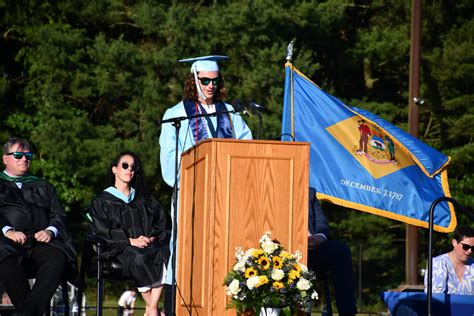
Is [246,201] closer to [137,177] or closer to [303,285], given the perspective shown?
[303,285]

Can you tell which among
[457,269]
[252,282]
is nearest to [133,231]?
[457,269]

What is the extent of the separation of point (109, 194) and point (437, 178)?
14.3 feet

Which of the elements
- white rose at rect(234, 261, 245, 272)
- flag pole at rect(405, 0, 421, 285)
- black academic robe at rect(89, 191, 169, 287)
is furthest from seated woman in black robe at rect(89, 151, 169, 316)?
flag pole at rect(405, 0, 421, 285)

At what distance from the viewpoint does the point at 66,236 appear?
9.38 m

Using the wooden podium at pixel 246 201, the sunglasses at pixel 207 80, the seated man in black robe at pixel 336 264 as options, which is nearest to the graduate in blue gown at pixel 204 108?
the sunglasses at pixel 207 80

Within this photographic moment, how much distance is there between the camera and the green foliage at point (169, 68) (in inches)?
1012

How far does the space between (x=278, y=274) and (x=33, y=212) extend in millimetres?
3261

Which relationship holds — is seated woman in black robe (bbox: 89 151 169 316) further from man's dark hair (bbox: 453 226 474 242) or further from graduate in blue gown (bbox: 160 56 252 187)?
man's dark hair (bbox: 453 226 474 242)

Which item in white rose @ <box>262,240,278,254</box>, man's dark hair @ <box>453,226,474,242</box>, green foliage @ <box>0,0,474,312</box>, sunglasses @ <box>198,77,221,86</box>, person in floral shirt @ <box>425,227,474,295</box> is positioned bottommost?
person in floral shirt @ <box>425,227,474,295</box>

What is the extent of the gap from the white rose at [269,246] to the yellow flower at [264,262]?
52mm

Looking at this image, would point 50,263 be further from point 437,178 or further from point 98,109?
point 98,109

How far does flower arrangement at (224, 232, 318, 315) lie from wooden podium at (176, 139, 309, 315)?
94 mm

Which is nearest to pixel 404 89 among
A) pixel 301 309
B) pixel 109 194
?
pixel 109 194

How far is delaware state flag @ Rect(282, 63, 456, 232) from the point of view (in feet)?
40.1
